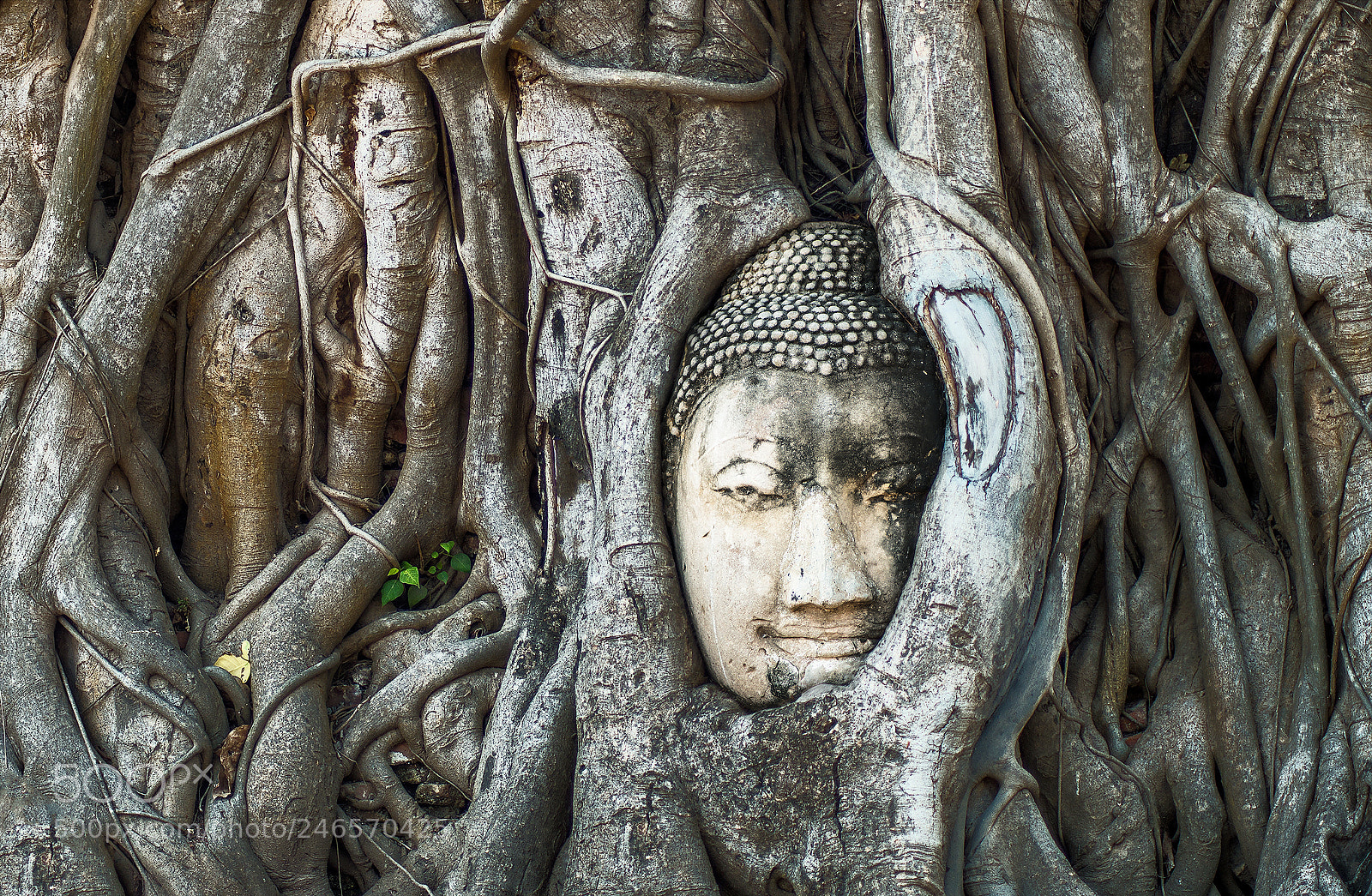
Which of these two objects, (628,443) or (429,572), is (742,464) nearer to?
(628,443)

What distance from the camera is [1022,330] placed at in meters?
2.52

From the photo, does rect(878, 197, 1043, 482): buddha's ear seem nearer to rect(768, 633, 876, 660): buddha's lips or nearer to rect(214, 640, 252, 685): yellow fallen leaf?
rect(768, 633, 876, 660): buddha's lips

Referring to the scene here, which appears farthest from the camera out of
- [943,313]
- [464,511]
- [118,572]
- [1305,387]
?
[464,511]

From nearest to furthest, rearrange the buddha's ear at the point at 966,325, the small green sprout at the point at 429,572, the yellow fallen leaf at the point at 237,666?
the buddha's ear at the point at 966,325, the yellow fallen leaf at the point at 237,666, the small green sprout at the point at 429,572

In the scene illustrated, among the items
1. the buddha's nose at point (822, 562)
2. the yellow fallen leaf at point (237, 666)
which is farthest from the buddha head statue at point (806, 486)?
the yellow fallen leaf at point (237, 666)

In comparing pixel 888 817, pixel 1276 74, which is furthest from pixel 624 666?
pixel 1276 74

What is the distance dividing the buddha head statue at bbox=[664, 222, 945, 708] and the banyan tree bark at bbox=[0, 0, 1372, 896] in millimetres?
78

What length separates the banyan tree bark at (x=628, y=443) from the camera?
2459 mm

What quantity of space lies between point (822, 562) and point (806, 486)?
170mm

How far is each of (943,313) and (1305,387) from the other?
907 millimetres

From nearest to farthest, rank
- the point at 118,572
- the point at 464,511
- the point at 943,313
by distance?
the point at 943,313 < the point at 118,572 < the point at 464,511

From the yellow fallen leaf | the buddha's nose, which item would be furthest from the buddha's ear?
the yellow fallen leaf

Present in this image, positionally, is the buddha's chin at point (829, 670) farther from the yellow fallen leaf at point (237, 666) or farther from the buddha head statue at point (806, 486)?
the yellow fallen leaf at point (237, 666)

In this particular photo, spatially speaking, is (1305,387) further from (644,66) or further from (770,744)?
(644,66)
